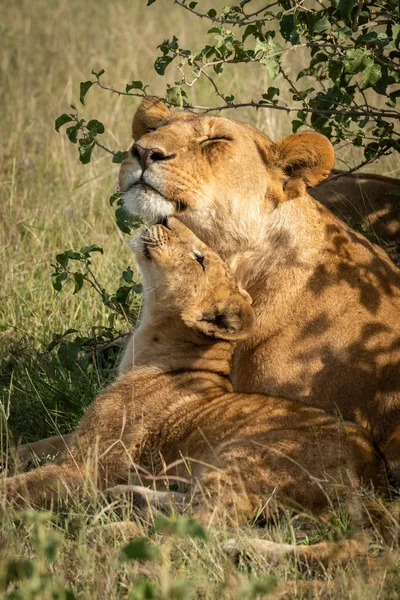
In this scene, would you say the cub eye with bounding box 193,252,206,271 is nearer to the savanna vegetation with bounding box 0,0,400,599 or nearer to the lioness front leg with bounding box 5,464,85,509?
the savanna vegetation with bounding box 0,0,400,599

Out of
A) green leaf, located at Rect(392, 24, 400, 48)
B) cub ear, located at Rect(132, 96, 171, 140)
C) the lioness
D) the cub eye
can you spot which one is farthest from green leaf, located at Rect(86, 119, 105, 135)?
green leaf, located at Rect(392, 24, 400, 48)

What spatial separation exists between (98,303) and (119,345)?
0.63 m

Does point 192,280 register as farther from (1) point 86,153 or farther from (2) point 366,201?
(2) point 366,201

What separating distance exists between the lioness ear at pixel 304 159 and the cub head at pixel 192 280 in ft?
1.44

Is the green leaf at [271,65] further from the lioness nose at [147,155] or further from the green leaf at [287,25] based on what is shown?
the lioness nose at [147,155]

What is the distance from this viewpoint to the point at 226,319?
395cm

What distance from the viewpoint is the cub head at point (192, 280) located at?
13.0 feet

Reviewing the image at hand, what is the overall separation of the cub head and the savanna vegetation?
426mm

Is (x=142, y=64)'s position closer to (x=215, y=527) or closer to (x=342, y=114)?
(x=342, y=114)

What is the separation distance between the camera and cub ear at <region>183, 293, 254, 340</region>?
12.8 ft

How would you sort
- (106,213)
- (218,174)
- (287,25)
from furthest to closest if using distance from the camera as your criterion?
(106,213), (287,25), (218,174)

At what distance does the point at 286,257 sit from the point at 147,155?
701mm

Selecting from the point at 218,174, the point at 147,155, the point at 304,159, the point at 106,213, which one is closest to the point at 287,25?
the point at 304,159

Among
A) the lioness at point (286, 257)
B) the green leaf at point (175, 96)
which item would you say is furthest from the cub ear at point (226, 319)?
the green leaf at point (175, 96)
